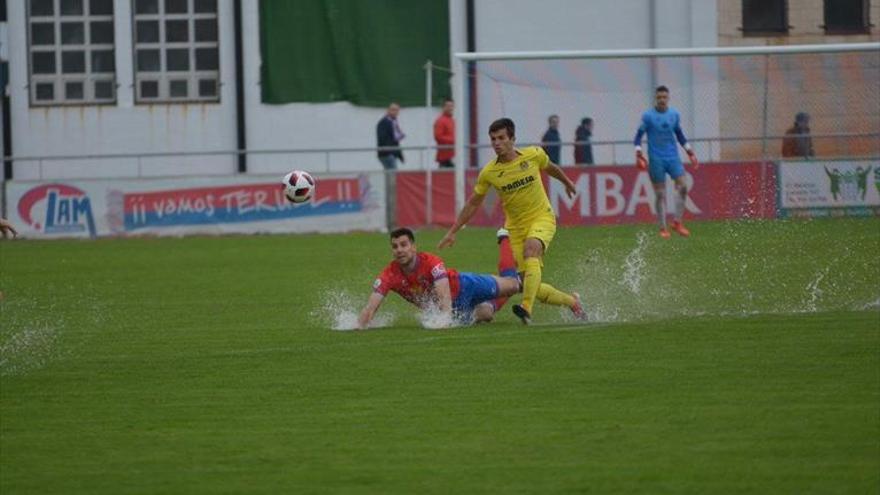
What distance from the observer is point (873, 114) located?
80.3ft

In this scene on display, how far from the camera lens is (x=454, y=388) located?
10586 millimetres

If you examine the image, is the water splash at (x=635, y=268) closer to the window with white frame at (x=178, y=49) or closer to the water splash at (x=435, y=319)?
the water splash at (x=435, y=319)

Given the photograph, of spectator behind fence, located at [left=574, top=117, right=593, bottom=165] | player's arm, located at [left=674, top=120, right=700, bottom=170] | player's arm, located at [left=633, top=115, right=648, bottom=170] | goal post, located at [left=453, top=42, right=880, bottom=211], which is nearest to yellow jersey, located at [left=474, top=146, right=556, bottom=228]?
player's arm, located at [left=674, top=120, right=700, bottom=170]

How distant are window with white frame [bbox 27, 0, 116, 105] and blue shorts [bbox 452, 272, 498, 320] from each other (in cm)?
2373

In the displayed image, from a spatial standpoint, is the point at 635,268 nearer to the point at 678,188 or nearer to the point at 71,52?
the point at 678,188

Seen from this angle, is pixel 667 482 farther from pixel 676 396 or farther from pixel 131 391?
pixel 131 391

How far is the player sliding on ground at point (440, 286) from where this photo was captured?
1372 centimetres

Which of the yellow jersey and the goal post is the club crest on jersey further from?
the goal post

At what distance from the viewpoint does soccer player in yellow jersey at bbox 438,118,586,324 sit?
14.3 metres

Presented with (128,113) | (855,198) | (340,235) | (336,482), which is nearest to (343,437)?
(336,482)

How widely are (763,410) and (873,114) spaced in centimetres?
1608

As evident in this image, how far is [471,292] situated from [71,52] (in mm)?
24163

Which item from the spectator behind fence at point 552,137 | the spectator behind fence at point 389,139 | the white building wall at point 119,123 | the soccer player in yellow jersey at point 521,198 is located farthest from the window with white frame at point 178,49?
the soccer player in yellow jersey at point 521,198

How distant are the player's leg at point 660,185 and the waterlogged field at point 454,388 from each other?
4372mm
